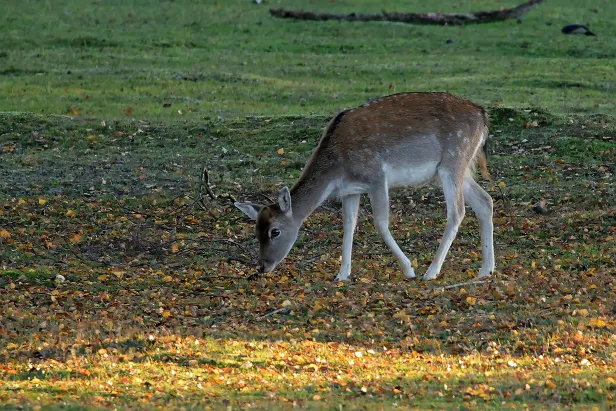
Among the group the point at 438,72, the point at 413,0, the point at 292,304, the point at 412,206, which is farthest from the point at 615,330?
the point at 413,0

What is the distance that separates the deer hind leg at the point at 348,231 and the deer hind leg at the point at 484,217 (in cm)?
140

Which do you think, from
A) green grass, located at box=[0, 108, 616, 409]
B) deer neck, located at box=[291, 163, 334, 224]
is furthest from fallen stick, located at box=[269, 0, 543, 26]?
deer neck, located at box=[291, 163, 334, 224]

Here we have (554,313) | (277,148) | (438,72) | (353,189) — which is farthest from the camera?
(438,72)

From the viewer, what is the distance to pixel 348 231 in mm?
12438

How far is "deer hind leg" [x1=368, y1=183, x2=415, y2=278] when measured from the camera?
479 inches

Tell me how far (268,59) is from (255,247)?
1669 centimetres

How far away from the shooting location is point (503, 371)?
8820 mm

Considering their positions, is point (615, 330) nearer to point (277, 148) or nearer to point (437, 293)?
point (437, 293)

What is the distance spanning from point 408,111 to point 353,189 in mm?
1131

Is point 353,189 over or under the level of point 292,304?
over

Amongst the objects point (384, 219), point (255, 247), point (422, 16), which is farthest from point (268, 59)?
point (384, 219)

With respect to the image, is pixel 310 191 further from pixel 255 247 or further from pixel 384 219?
pixel 255 247

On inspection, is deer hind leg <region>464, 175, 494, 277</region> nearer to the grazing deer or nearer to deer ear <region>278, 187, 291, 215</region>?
the grazing deer

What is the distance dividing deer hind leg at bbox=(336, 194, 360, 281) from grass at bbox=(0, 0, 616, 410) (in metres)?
0.24
